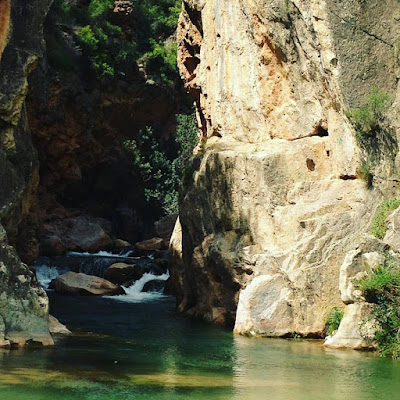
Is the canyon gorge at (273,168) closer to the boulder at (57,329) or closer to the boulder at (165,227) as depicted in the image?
the boulder at (57,329)

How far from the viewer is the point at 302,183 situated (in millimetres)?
18672

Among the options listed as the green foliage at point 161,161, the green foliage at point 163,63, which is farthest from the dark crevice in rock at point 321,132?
the green foliage at point 163,63

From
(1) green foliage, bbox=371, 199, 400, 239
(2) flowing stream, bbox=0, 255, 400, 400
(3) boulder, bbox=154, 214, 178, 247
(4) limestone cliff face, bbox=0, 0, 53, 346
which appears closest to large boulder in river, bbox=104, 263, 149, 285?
(3) boulder, bbox=154, 214, 178, 247

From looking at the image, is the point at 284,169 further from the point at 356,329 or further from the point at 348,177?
the point at 356,329

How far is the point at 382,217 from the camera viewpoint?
16.5 m

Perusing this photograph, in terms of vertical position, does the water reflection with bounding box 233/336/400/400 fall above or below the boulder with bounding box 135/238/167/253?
below

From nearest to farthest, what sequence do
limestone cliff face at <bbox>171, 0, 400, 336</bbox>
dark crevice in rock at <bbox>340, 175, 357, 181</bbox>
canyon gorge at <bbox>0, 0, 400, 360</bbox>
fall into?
canyon gorge at <bbox>0, 0, 400, 360</bbox> → limestone cliff face at <bbox>171, 0, 400, 336</bbox> → dark crevice in rock at <bbox>340, 175, 357, 181</bbox>

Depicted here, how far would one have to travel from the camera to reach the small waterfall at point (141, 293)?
26292mm

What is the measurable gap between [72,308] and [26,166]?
14.7 ft

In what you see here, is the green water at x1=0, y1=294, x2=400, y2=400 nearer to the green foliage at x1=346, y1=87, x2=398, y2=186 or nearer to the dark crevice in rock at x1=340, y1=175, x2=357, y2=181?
the dark crevice in rock at x1=340, y1=175, x2=357, y2=181

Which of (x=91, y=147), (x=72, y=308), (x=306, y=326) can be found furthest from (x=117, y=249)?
(x=306, y=326)

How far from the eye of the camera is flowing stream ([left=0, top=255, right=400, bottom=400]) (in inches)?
400

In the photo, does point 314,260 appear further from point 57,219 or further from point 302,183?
point 57,219

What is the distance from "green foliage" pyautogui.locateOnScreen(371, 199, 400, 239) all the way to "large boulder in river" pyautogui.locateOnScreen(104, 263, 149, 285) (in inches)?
576
